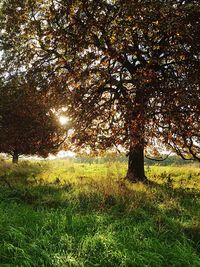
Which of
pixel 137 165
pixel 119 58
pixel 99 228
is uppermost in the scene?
pixel 119 58

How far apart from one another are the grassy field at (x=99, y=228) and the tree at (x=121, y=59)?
203cm

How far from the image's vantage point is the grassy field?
5.90m

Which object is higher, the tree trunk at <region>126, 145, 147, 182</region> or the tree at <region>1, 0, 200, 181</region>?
the tree at <region>1, 0, 200, 181</region>

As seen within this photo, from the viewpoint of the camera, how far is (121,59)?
1281 cm

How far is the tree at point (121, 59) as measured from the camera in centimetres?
952

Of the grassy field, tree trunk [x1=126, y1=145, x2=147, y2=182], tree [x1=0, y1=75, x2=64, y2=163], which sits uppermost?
tree [x1=0, y1=75, x2=64, y2=163]

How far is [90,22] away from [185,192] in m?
6.72

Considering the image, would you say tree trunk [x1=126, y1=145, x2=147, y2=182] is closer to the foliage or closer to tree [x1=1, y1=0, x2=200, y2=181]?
tree [x1=1, y1=0, x2=200, y2=181]

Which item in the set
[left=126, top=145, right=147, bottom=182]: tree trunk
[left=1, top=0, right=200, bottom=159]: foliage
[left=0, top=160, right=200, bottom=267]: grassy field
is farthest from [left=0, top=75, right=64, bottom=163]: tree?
[left=126, top=145, right=147, bottom=182]: tree trunk

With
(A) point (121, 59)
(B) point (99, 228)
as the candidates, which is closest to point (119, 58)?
(A) point (121, 59)

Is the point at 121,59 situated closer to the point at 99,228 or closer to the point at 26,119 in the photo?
the point at 26,119

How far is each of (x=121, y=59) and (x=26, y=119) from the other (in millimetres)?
4501

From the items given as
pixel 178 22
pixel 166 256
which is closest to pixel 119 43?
pixel 178 22

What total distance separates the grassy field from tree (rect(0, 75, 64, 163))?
2.97 meters
